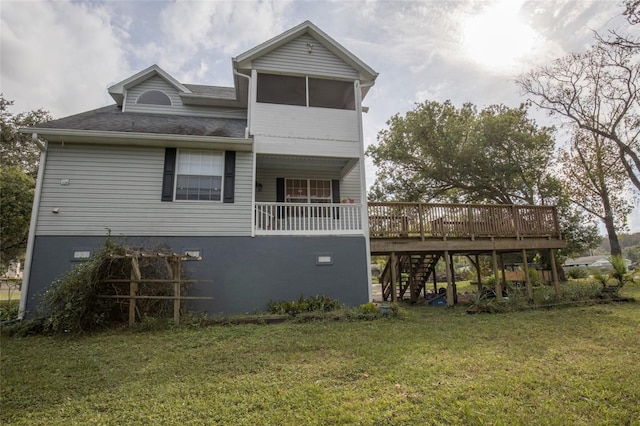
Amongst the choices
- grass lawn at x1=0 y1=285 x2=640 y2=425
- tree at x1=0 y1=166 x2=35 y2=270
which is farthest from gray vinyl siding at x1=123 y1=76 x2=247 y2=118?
grass lawn at x1=0 y1=285 x2=640 y2=425

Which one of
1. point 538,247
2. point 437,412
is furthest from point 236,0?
point 538,247

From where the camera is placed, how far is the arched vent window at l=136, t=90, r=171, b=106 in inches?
420

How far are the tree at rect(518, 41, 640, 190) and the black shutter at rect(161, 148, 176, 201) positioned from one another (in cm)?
1882

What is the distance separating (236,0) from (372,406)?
1206cm

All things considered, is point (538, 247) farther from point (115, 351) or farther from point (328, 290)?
point (115, 351)

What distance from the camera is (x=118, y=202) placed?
329 inches

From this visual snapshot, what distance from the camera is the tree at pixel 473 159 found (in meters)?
16.0

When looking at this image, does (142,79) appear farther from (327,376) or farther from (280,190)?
(327,376)

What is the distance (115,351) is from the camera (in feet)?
Answer: 17.3

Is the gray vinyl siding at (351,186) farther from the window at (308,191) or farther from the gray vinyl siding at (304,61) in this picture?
the gray vinyl siding at (304,61)

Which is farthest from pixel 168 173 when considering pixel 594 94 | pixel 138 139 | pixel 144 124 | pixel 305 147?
pixel 594 94

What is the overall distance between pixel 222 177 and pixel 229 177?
219 millimetres

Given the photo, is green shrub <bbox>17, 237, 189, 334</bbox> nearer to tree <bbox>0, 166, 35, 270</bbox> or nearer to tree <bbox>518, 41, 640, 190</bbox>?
tree <bbox>0, 166, 35, 270</bbox>

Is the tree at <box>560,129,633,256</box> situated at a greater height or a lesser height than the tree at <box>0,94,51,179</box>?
lesser
